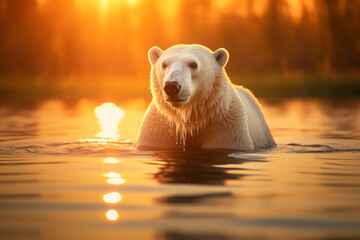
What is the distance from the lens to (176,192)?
457 centimetres

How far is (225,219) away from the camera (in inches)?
144

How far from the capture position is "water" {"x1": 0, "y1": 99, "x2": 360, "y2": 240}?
135 inches

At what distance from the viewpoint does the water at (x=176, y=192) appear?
3438 millimetres

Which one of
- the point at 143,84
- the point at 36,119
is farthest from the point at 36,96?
the point at 36,119

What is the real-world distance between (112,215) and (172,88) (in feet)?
8.69

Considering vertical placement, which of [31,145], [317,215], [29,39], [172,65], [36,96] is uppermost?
[29,39]

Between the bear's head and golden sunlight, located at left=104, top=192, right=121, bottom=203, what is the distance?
206cm

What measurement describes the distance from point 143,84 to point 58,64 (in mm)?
3888

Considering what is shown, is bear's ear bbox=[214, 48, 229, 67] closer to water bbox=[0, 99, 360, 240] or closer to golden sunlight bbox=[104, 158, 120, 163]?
water bbox=[0, 99, 360, 240]

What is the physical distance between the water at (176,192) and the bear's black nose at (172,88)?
0.72 metres

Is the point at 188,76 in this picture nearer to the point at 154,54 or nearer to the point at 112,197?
the point at 154,54

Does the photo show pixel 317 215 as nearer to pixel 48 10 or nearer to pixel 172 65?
pixel 172 65

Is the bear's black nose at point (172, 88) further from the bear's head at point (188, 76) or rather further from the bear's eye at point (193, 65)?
the bear's eye at point (193, 65)

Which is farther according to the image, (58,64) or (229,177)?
(58,64)
